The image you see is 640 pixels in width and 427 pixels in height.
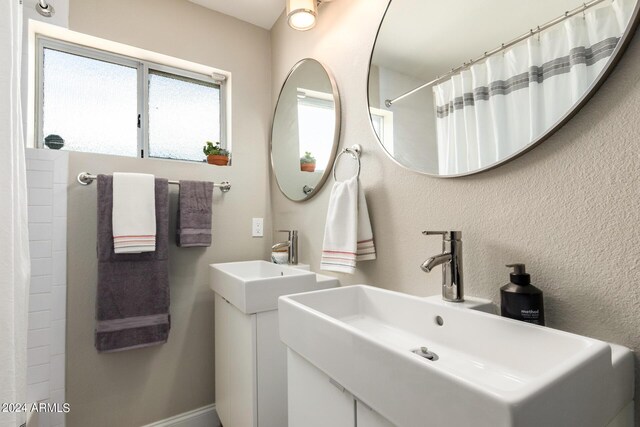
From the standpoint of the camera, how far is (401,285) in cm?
101

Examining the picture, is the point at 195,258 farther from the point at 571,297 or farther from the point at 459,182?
the point at 571,297

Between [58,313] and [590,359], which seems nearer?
[590,359]

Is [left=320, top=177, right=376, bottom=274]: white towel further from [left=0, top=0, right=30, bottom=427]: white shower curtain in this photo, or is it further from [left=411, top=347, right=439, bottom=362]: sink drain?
[left=0, top=0, right=30, bottom=427]: white shower curtain

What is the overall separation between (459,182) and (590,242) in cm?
32

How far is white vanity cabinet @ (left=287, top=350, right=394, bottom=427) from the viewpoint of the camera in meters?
0.58

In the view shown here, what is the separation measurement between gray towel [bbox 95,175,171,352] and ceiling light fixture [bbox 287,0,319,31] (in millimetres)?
995

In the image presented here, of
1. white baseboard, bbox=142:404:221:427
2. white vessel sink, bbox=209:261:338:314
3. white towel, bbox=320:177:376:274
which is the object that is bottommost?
white baseboard, bbox=142:404:221:427

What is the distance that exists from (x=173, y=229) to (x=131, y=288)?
36cm

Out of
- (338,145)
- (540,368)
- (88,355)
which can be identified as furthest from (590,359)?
(88,355)

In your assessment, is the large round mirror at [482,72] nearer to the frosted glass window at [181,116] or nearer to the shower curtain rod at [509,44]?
the shower curtain rod at [509,44]

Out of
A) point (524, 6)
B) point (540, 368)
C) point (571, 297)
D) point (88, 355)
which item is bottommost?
point (88, 355)

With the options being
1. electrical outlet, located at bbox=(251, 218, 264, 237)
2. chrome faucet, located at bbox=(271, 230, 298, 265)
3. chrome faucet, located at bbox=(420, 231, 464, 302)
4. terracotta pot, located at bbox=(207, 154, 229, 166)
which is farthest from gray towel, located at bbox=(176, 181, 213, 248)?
chrome faucet, located at bbox=(420, 231, 464, 302)

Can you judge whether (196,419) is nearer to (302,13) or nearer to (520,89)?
(520,89)

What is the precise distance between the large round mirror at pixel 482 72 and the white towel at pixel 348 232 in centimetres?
21
